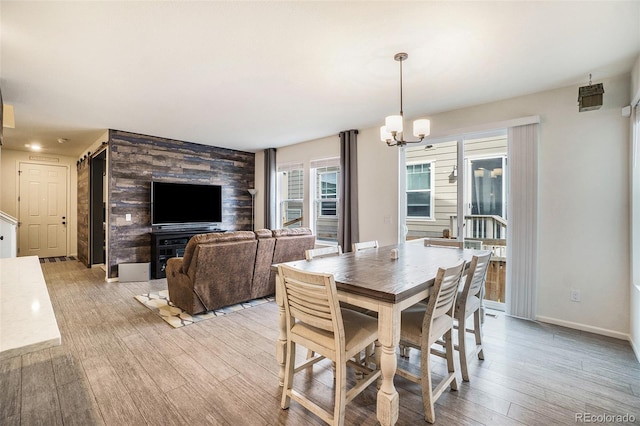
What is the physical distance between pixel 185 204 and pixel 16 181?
4286mm

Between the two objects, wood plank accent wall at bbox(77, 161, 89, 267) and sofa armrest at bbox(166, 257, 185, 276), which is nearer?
sofa armrest at bbox(166, 257, 185, 276)

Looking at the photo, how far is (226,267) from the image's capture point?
3.54 meters

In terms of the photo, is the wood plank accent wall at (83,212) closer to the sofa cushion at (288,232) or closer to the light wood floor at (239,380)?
the light wood floor at (239,380)

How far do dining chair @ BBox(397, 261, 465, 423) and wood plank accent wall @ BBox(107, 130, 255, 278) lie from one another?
511 cm

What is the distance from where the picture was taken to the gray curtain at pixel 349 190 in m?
4.97

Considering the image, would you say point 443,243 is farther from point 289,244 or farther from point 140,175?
point 140,175

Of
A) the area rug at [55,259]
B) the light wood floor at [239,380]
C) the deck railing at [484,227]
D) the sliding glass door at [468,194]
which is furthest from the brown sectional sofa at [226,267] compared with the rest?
the area rug at [55,259]

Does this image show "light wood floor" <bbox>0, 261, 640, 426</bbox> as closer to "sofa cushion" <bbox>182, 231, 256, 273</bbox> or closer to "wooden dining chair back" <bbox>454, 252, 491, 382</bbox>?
"wooden dining chair back" <bbox>454, 252, 491, 382</bbox>

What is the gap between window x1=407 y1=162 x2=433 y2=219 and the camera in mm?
4360

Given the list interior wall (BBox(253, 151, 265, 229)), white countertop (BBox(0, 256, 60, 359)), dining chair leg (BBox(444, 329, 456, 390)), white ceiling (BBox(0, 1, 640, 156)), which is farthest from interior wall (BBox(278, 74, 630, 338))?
interior wall (BBox(253, 151, 265, 229))

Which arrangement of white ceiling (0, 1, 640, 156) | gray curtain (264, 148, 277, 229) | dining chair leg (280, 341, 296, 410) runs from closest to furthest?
dining chair leg (280, 341, 296, 410) < white ceiling (0, 1, 640, 156) < gray curtain (264, 148, 277, 229)

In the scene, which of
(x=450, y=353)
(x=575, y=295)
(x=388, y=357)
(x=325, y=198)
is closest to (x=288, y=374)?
(x=388, y=357)

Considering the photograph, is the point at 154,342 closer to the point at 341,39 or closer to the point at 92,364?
the point at 92,364

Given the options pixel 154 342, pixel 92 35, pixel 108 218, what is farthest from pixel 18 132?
pixel 154 342
